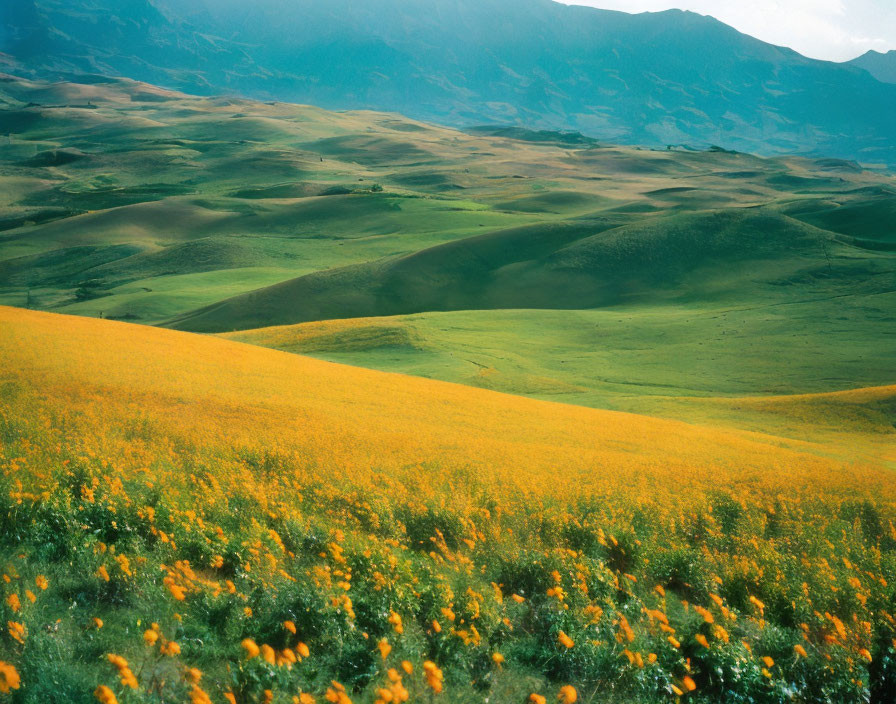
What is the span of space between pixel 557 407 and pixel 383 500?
1792 cm

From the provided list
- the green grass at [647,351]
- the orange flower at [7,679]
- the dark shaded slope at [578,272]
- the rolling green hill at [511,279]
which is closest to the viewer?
the orange flower at [7,679]

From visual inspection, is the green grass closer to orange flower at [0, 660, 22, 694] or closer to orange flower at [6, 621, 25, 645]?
orange flower at [6, 621, 25, 645]

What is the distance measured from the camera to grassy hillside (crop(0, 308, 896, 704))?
7.36m

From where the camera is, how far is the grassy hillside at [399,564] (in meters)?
7.36

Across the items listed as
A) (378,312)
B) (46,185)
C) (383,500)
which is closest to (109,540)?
(383,500)

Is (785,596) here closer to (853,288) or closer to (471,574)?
(471,574)

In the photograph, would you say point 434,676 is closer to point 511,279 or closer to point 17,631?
point 17,631

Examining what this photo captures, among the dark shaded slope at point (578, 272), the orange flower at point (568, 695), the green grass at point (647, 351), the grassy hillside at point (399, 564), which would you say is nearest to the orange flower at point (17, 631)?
the grassy hillside at point (399, 564)

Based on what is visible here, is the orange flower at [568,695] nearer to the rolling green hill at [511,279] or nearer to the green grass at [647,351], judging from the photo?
the green grass at [647,351]

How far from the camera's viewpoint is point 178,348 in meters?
29.0

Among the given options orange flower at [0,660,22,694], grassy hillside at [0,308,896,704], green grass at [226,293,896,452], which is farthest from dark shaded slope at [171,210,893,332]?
orange flower at [0,660,22,694]

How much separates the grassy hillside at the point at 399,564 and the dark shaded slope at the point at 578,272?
5833cm

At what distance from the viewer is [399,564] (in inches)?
364

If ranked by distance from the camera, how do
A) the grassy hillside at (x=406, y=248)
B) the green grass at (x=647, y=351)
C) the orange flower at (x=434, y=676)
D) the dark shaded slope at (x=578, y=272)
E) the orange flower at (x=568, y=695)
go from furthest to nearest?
1. the grassy hillside at (x=406, y=248)
2. the dark shaded slope at (x=578, y=272)
3. the green grass at (x=647, y=351)
4. the orange flower at (x=568, y=695)
5. the orange flower at (x=434, y=676)
